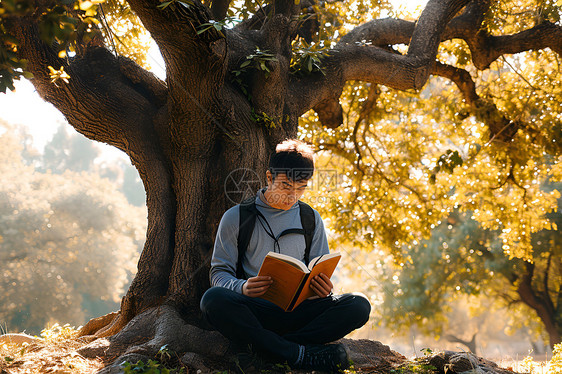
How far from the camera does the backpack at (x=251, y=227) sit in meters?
3.16

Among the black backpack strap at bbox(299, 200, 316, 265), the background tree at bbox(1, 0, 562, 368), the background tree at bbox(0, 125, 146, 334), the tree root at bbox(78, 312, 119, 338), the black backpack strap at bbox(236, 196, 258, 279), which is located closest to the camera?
the black backpack strap at bbox(236, 196, 258, 279)

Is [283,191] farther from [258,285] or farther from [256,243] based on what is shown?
[258,285]

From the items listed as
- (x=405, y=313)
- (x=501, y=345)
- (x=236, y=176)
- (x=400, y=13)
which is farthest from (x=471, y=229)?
(x=501, y=345)

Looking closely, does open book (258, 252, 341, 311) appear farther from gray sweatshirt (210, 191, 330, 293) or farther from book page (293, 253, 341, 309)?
gray sweatshirt (210, 191, 330, 293)

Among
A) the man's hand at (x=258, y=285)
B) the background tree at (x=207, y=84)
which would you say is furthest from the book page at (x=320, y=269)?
the background tree at (x=207, y=84)

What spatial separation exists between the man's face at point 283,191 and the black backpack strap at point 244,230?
0.18m

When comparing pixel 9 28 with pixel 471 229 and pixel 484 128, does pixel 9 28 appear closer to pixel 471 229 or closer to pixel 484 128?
pixel 484 128

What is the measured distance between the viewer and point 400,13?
8141mm

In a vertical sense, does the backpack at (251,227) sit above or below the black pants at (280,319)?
above

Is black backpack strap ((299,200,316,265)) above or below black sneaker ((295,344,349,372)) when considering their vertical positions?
above

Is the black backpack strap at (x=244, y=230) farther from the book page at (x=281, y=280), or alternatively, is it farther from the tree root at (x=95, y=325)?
the tree root at (x=95, y=325)

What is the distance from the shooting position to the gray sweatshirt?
306cm

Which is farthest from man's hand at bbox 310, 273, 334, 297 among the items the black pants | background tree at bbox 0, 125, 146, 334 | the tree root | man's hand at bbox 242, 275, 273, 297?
background tree at bbox 0, 125, 146, 334

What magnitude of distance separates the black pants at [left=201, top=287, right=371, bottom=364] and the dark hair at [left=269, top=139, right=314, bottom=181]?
93 cm
